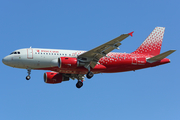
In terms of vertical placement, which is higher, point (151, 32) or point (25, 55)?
point (151, 32)

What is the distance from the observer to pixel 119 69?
46.2m

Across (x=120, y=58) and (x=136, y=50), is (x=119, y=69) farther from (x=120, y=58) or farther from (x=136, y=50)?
(x=136, y=50)

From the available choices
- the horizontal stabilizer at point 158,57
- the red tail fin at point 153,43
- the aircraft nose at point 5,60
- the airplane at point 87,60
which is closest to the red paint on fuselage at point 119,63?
the airplane at point 87,60

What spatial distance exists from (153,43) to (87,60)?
11.8 metres

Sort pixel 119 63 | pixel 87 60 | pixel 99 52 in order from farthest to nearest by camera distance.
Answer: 1. pixel 119 63
2. pixel 87 60
3. pixel 99 52

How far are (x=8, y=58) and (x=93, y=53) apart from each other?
37.0 ft

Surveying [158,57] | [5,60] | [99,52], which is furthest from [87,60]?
[5,60]

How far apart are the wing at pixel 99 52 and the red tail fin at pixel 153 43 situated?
7.21 meters

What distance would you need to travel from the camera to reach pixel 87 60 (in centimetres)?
4400

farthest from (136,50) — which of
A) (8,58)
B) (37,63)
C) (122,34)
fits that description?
(8,58)

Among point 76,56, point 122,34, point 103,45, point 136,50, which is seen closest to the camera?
point 122,34

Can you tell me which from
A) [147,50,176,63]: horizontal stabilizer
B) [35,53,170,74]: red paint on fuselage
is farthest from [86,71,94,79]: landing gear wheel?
[147,50,176,63]: horizontal stabilizer

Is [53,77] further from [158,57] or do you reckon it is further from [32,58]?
[158,57]

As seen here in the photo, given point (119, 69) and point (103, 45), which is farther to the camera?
point (119, 69)
